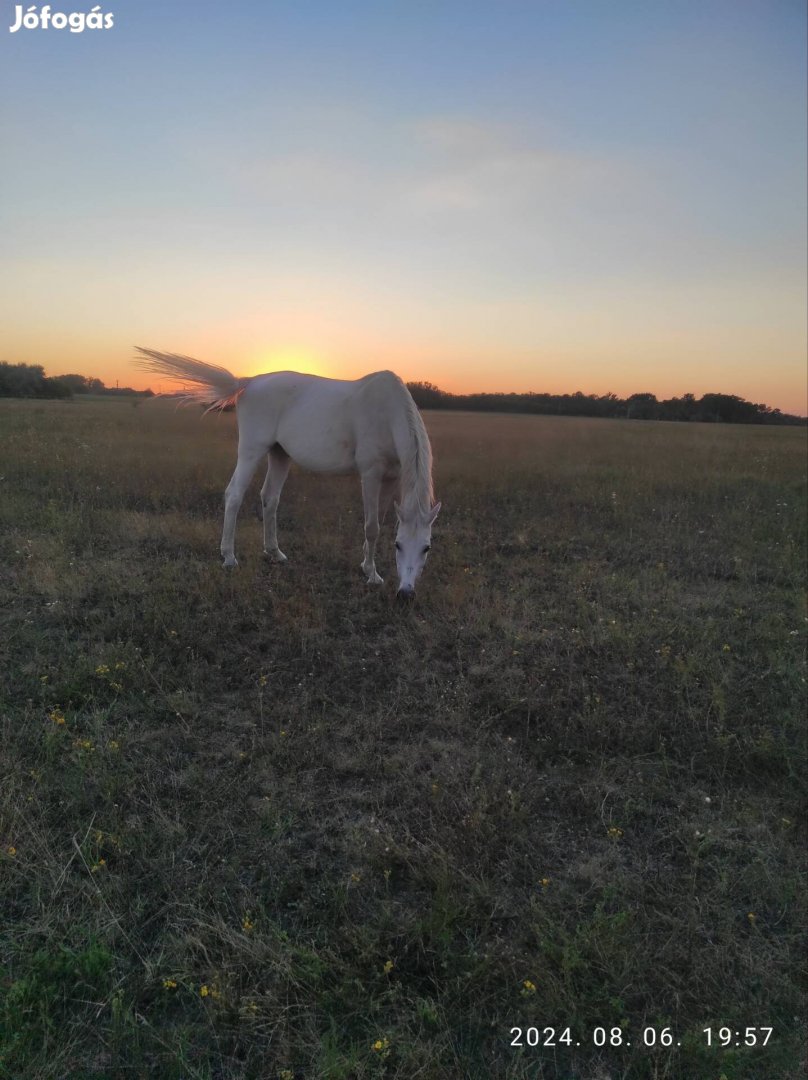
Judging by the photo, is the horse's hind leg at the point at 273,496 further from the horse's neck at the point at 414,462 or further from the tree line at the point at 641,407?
the tree line at the point at 641,407

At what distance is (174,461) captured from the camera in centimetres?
1116

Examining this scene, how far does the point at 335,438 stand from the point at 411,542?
162cm

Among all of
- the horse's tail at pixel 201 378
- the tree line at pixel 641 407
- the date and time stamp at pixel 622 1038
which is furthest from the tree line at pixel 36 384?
the tree line at pixel 641 407

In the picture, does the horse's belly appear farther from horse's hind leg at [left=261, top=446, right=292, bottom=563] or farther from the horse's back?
horse's hind leg at [left=261, top=446, right=292, bottom=563]

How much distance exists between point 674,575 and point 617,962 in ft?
17.4

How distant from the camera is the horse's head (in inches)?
215

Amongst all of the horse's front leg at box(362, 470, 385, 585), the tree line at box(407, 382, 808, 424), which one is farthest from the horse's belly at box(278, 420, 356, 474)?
the tree line at box(407, 382, 808, 424)

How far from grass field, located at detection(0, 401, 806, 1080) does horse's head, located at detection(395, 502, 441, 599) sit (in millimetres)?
327

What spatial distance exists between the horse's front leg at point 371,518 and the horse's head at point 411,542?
0.80 metres

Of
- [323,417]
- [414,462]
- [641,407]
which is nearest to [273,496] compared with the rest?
[323,417]

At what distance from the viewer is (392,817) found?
3000 mm

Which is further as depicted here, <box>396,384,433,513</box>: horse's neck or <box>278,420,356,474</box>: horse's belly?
<box>278,420,356,474</box>: horse's belly

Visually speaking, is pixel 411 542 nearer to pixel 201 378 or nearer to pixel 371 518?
pixel 371 518

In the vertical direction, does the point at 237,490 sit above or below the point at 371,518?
above
